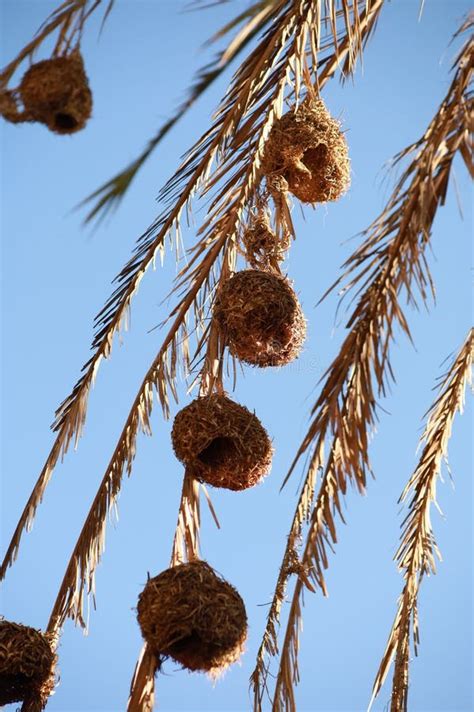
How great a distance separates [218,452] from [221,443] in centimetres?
3

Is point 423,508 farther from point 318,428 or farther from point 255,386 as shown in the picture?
point 255,386

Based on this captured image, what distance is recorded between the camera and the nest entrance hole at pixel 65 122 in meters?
3.24

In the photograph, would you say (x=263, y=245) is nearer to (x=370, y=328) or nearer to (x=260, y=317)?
(x=260, y=317)

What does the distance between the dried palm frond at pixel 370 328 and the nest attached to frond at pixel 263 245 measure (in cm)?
101

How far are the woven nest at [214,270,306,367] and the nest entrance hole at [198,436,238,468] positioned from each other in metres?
0.33

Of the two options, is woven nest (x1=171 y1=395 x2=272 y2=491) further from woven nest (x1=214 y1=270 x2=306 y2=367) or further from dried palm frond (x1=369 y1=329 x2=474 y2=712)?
dried palm frond (x1=369 y1=329 x2=474 y2=712)

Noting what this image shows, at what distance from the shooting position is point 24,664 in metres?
3.68

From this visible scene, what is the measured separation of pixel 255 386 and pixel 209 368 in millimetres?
12788

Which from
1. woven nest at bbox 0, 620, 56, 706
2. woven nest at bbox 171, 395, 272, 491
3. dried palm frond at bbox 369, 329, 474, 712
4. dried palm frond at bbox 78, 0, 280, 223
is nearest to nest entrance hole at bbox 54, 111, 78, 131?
dried palm frond at bbox 78, 0, 280, 223

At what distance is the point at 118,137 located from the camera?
802 inches

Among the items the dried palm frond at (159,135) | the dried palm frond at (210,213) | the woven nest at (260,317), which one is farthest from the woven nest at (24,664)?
the dried palm frond at (159,135)

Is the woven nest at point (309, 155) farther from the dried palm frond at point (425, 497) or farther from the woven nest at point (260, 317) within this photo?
the dried palm frond at point (425, 497)

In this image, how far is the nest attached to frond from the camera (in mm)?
4375

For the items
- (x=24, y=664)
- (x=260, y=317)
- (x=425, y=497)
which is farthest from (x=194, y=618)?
(x=425, y=497)
